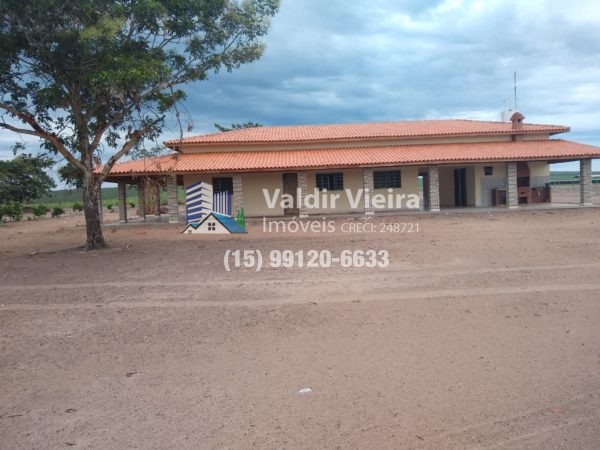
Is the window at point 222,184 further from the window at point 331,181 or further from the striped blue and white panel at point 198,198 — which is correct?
the window at point 331,181

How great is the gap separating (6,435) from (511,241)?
40.0 feet

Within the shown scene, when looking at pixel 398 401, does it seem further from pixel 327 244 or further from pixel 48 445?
pixel 327 244

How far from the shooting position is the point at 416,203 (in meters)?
24.4

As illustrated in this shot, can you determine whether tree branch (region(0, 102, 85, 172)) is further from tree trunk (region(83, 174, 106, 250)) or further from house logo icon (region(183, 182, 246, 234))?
house logo icon (region(183, 182, 246, 234))

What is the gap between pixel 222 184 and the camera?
23312 millimetres

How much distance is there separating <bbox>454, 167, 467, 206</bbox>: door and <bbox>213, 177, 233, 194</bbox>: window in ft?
→ 41.2

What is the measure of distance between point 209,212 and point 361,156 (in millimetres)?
7550

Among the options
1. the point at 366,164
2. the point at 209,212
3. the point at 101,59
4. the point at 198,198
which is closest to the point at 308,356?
the point at 101,59

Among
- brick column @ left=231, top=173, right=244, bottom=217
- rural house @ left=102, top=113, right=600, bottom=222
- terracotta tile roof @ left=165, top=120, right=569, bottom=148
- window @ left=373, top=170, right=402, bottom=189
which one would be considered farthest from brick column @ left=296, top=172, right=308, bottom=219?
window @ left=373, top=170, right=402, bottom=189

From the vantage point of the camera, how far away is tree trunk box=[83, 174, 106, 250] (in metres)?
13.1

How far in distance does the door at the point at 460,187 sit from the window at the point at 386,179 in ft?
14.9

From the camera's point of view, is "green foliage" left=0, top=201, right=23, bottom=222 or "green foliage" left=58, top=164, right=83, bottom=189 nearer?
"green foliage" left=58, top=164, right=83, bottom=189

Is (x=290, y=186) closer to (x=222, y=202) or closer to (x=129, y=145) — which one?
(x=222, y=202)

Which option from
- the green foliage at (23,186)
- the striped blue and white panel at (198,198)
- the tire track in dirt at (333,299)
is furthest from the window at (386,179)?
the green foliage at (23,186)
